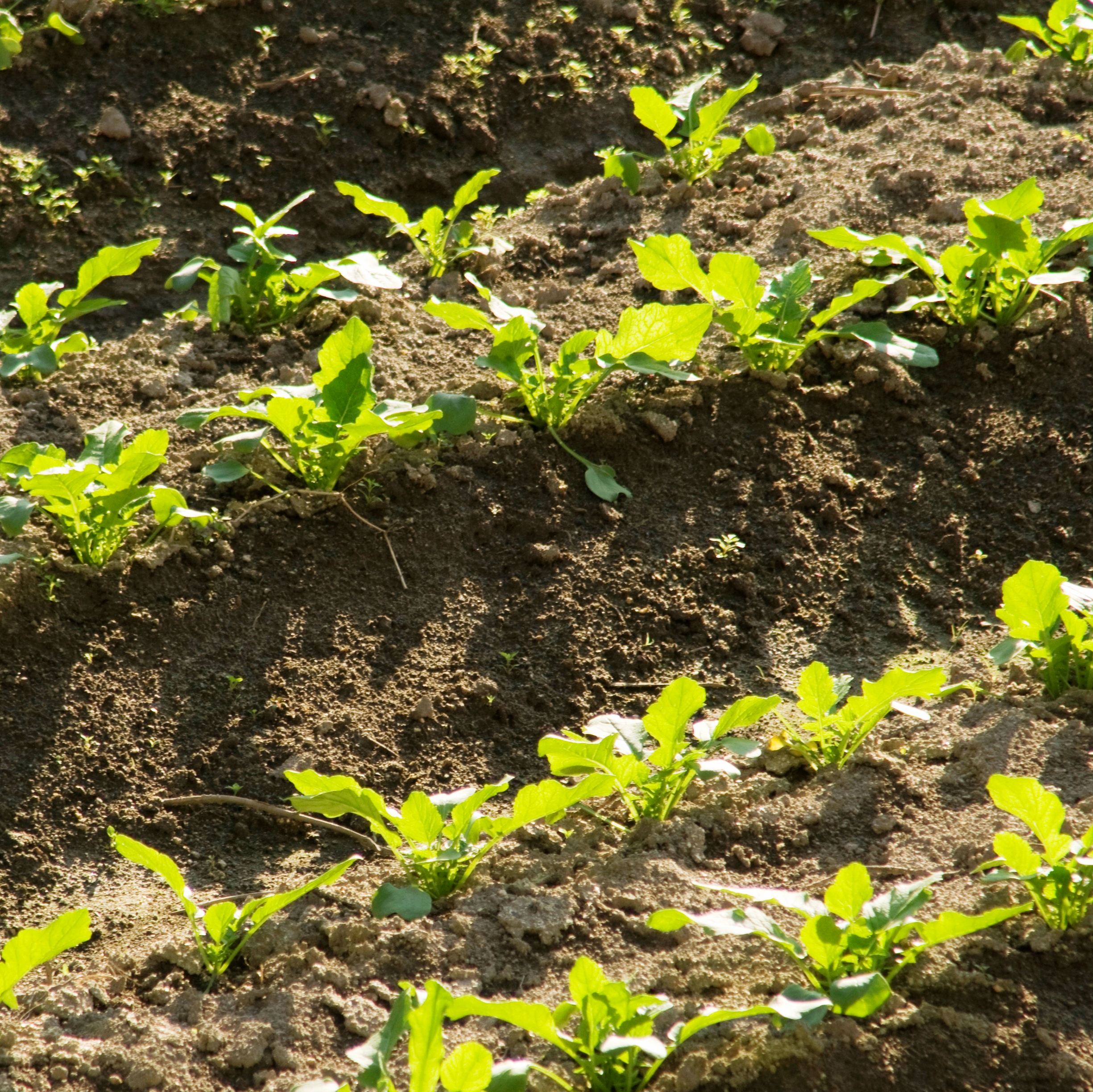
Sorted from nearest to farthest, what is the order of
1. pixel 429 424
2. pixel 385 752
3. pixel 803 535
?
1. pixel 385 752
2. pixel 429 424
3. pixel 803 535

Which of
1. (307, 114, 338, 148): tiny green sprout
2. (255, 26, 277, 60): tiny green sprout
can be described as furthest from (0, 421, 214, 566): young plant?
(255, 26, 277, 60): tiny green sprout

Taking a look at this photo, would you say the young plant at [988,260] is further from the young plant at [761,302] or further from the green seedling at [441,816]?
the green seedling at [441,816]

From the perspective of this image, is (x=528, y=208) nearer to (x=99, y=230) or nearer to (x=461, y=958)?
(x=99, y=230)

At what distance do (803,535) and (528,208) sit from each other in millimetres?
1842

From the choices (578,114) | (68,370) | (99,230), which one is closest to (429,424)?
(68,370)

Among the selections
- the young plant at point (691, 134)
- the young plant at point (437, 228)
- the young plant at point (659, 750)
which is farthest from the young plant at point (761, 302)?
the young plant at point (659, 750)

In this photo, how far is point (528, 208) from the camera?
4.22 meters

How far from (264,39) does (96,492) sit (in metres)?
3.05

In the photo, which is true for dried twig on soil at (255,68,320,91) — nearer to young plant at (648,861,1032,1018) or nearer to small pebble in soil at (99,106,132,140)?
small pebble in soil at (99,106,132,140)

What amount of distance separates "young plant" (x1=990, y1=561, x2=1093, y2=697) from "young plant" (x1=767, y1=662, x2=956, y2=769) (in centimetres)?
18

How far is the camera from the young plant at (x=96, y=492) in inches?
98.1

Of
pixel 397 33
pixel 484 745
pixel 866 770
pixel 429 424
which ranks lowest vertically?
pixel 484 745

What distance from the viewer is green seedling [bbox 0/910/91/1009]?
1837 millimetres

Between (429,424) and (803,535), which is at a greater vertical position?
(429,424)
